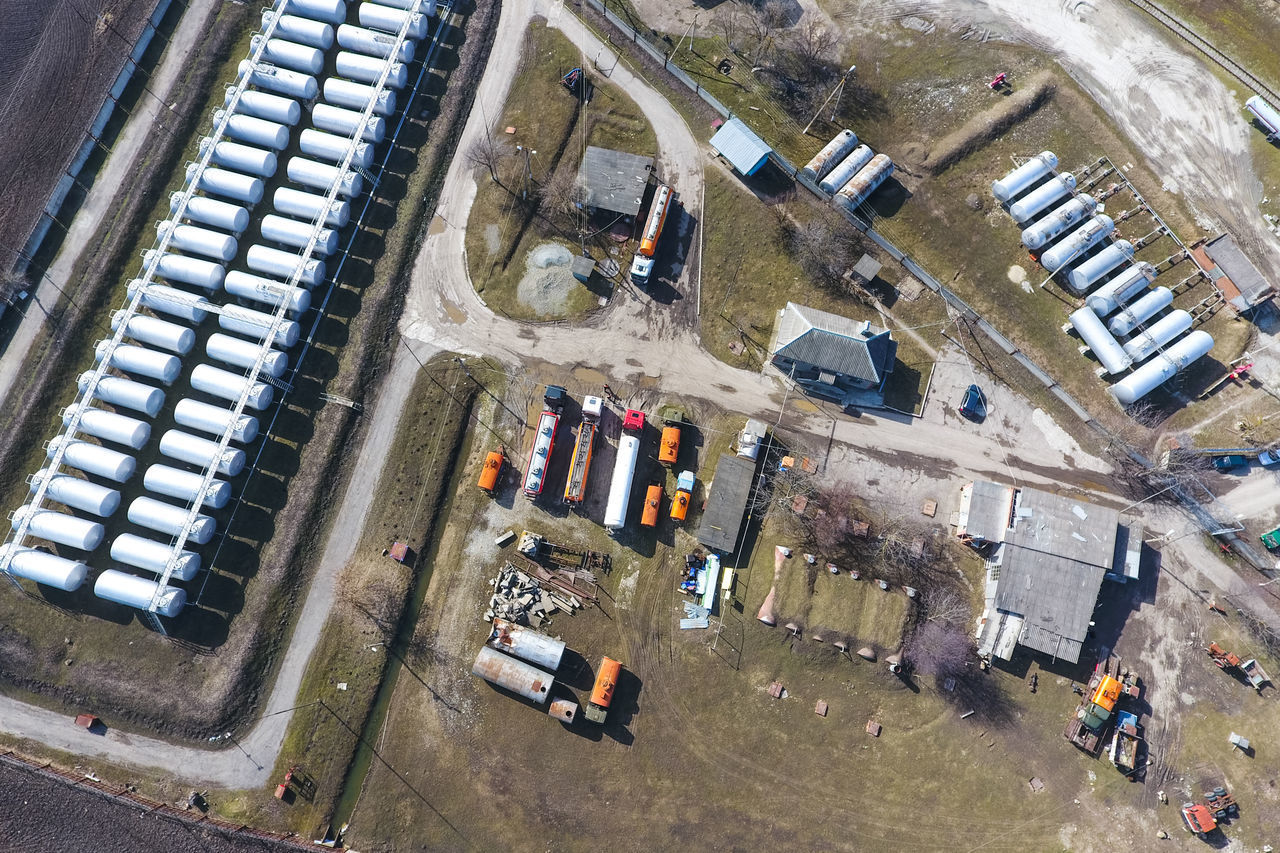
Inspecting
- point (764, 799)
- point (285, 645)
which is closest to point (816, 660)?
→ point (764, 799)

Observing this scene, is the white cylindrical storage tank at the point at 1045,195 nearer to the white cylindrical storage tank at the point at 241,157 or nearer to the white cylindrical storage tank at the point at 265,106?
the white cylindrical storage tank at the point at 265,106

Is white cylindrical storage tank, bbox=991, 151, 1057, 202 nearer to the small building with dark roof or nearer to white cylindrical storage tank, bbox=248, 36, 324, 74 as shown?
the small building with dark roof

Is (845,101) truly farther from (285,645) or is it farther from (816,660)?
(285,645)

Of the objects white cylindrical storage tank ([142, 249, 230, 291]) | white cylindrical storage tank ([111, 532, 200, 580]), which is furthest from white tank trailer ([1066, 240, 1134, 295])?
white cylindrical storage tank ([111, 532, 200, 580])

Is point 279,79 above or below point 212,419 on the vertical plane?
above

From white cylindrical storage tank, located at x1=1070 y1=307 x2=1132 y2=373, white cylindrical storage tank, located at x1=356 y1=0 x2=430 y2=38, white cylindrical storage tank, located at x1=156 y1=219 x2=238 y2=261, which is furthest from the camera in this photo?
white cylindrical storage tank, located at x1=356 y1=0 x2=430 y2=38

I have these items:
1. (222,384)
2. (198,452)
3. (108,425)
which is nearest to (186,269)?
(222,384)

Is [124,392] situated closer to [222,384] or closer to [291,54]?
[222,384]
